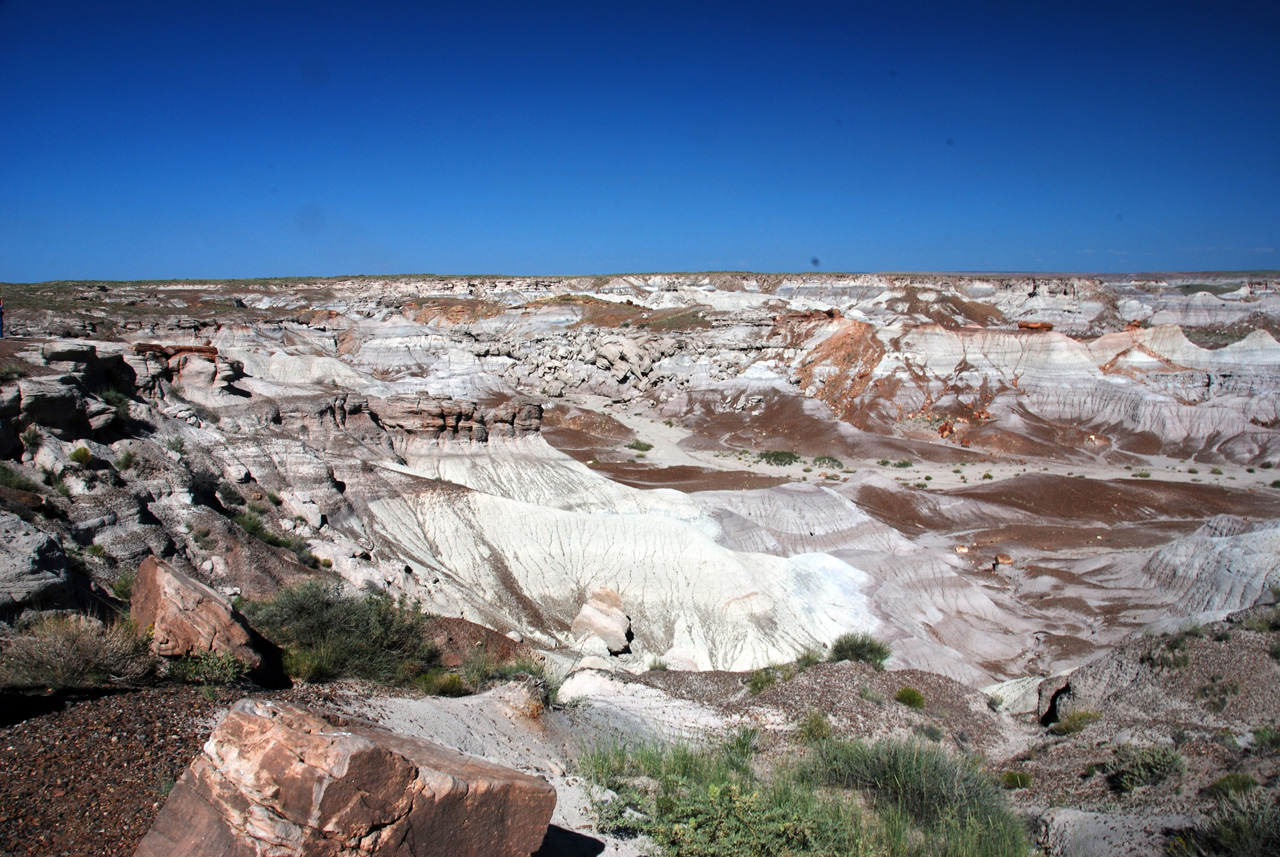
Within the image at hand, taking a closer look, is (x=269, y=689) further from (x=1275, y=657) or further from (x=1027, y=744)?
(x=1275, y=657)

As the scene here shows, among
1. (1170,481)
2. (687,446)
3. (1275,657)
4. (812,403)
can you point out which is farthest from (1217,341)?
(1275,657)

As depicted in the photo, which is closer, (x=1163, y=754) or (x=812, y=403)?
(x=1163, y=754)

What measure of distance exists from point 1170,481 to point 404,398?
49.2m

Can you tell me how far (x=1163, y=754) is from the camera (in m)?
8.64

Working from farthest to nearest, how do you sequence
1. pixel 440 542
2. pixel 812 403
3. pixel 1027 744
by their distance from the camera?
pixel 812 403
pixel 440 542
pixel 1027 744

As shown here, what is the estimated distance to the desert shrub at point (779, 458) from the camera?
52812 millimetres

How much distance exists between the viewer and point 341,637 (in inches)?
384

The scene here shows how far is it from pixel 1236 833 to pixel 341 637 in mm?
10052

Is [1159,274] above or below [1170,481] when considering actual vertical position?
above

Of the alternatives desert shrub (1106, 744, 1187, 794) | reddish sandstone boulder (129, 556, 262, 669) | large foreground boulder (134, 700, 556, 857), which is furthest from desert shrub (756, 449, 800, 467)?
large foreground boulder (134, 700, 556, 857)

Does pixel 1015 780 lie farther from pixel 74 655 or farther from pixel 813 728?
Result: pixel 74 655

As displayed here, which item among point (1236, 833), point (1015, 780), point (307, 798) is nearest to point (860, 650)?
point (1015, 780)

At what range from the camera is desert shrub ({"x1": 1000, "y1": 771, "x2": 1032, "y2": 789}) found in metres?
9.30

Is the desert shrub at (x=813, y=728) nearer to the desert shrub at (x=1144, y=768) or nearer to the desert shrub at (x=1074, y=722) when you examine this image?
the desert shrub at (x=1144, y=768)
